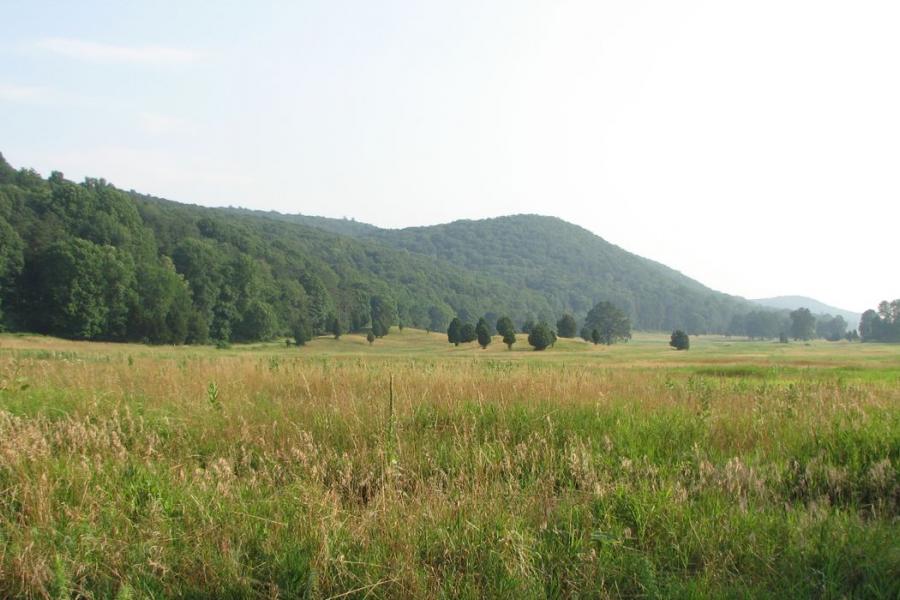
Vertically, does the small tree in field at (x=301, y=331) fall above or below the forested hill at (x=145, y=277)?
below

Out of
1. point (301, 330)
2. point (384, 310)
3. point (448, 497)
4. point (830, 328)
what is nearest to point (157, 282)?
point (301, 330)

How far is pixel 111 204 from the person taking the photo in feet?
311

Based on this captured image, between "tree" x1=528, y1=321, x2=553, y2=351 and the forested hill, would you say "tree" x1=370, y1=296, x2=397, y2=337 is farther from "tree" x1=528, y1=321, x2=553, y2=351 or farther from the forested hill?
"tree" x1=528, y1=321, x2=553, y2=351

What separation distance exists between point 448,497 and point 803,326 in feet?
572

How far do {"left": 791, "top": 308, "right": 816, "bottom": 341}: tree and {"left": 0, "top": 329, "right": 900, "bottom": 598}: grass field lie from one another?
553 ft

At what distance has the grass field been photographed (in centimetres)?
324

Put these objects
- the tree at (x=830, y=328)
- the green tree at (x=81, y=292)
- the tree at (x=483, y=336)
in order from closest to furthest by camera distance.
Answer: the green tree at (x=81, y=292) → the tree at (x=483, y=336) → the tree at (x=830, y=328)

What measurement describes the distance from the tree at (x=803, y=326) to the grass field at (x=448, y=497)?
16844 centimetres

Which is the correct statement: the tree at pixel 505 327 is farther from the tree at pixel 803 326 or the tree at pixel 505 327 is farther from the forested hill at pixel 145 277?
the tree at pixel 803 326

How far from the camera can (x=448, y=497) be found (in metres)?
4.34

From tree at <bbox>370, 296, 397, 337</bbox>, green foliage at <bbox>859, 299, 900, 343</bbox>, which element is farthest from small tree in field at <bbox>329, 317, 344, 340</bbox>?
green foliage at <bbox>859, 299, 900, 343</bbox>

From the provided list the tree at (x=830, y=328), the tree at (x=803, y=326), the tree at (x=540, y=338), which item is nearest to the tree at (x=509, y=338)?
the tree at (x=540, y=338)

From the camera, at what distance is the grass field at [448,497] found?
324 cm

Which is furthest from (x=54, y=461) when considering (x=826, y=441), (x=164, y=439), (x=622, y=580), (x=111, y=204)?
(x=111, y=204)
